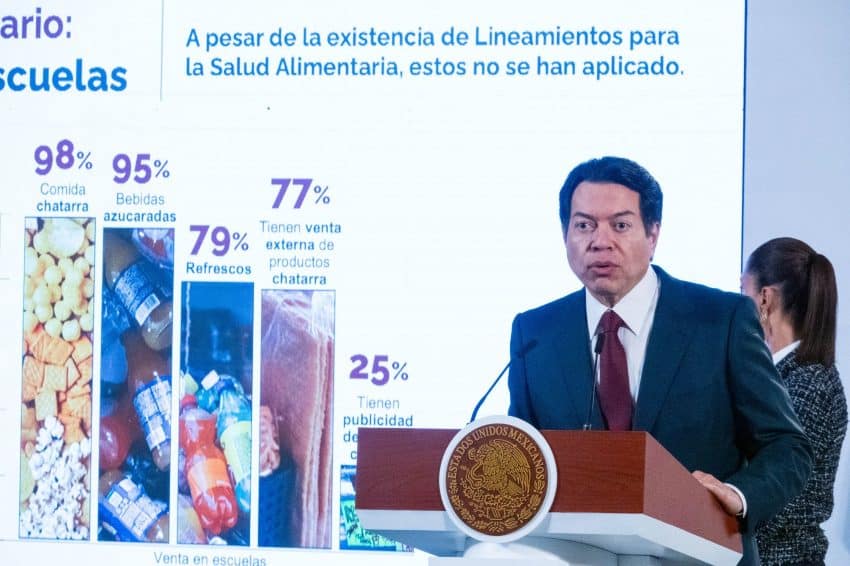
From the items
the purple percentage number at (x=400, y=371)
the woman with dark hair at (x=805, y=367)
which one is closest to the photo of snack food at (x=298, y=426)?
the purple percentage number at (x=400, y=371)

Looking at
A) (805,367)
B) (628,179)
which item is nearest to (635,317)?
(628,179)

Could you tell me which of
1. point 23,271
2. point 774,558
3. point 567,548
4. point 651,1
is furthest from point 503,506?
point 23,271

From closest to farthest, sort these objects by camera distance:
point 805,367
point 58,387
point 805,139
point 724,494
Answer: point 724,494 → point 805,367 → point 805,139 → point 58,387

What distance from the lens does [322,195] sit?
3812mm

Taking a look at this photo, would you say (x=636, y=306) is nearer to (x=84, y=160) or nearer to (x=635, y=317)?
(x=635, y=317)

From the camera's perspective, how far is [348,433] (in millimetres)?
3756

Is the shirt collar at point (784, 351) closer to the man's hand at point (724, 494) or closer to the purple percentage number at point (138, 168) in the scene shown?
the man's hand at point (724, 494)

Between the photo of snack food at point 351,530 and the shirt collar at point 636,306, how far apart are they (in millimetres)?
1484

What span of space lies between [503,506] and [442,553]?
346 millimetres

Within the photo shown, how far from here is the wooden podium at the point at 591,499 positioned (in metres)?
1.54

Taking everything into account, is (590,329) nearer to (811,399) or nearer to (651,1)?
(811,399)

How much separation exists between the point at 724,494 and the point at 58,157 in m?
2.72

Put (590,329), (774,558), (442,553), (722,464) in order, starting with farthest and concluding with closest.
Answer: (774,558)
(590,329)
(722,464)
(442,553)

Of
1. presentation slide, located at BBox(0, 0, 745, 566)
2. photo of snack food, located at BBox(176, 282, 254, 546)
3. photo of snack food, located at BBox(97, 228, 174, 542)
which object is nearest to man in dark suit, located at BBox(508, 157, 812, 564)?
presentation slide, located at BBox(0, 0, 745, 566)
